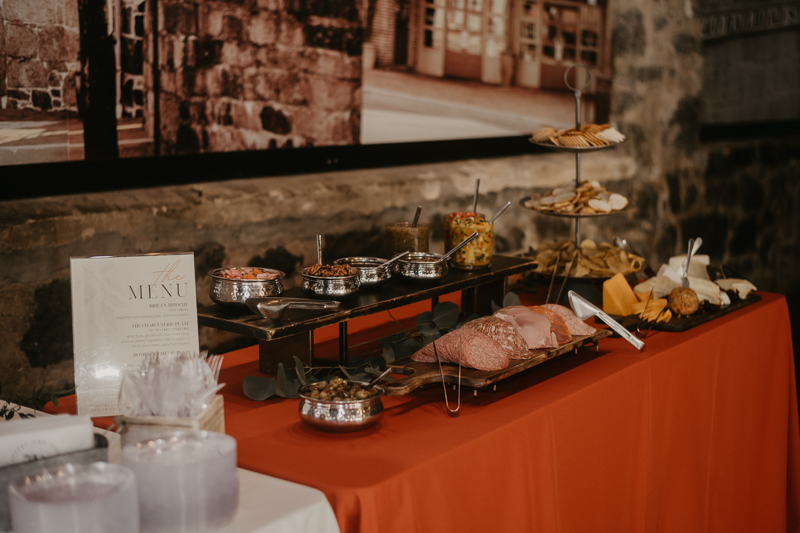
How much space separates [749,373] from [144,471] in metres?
2.01

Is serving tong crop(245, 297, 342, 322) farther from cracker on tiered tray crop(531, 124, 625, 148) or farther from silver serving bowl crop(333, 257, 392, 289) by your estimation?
cracker on tiered tray crop(531, 124, 625, 148)

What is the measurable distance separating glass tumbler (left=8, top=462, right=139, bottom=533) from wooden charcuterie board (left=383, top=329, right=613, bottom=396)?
663mm

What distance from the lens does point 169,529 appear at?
97cm

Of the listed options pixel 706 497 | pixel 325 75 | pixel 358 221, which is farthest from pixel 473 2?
pixel 706 497

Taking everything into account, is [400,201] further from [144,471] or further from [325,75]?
[144,471]

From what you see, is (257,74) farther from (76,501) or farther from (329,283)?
(76,501)

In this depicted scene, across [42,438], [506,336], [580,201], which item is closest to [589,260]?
[580,201]

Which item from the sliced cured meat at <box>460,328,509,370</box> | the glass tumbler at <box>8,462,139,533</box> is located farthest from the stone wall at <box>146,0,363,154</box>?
the glass tumbler at <box>8,462,139,533</box>

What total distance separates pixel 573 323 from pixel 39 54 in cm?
158

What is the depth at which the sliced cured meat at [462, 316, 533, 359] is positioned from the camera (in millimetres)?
1702

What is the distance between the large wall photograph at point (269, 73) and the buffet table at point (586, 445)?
0.78m

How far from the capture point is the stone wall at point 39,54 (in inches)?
75.1

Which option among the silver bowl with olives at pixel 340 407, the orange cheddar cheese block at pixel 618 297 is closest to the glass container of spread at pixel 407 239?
the orange cheddar cheese block at pixel 618 297

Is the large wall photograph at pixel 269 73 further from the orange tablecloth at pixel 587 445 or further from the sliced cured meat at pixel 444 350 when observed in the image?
the sliced cured meat at pixel 444 350
